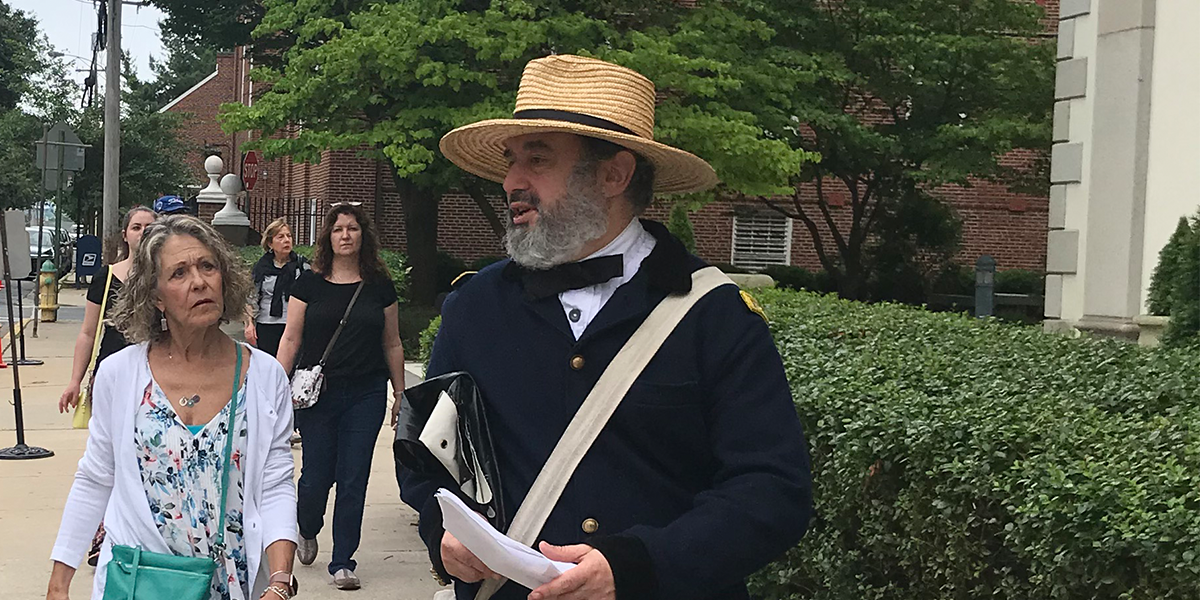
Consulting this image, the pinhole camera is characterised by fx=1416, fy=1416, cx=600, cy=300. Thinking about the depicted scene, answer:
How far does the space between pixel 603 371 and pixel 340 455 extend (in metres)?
5.00

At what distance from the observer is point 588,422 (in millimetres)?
2611

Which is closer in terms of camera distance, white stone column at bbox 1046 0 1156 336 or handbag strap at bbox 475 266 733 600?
handbag strap at bbox 475 266 733 600

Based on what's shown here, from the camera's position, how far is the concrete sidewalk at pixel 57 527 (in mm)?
7273

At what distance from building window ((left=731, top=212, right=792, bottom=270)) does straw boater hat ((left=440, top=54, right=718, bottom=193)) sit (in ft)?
97.1

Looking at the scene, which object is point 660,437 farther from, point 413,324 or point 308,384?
point 413,324

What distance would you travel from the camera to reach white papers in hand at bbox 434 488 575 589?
235 centimetres

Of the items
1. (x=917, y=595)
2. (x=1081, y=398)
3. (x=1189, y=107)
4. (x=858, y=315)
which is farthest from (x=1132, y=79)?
(x=917, y=595)

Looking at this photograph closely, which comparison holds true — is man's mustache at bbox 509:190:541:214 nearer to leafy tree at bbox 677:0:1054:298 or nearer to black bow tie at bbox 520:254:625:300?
black bow tie at bbox 520:254:625:300

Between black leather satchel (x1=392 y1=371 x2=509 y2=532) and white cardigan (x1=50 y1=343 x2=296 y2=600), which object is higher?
black leather satchel (x1=392 y1=371 x2=509 y2=532)

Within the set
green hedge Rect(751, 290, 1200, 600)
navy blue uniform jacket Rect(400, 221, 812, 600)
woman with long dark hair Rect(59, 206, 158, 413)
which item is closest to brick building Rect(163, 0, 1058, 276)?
woman with long dark hair Rect(59, 206, 158, 413)

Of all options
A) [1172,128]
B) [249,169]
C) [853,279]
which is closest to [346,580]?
[1172,128]

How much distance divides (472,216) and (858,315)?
23.4 meters

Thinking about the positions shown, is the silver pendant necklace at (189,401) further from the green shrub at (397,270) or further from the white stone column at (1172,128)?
the green shrub at (397,270)

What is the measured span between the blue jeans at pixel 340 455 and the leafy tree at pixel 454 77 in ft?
37.4
